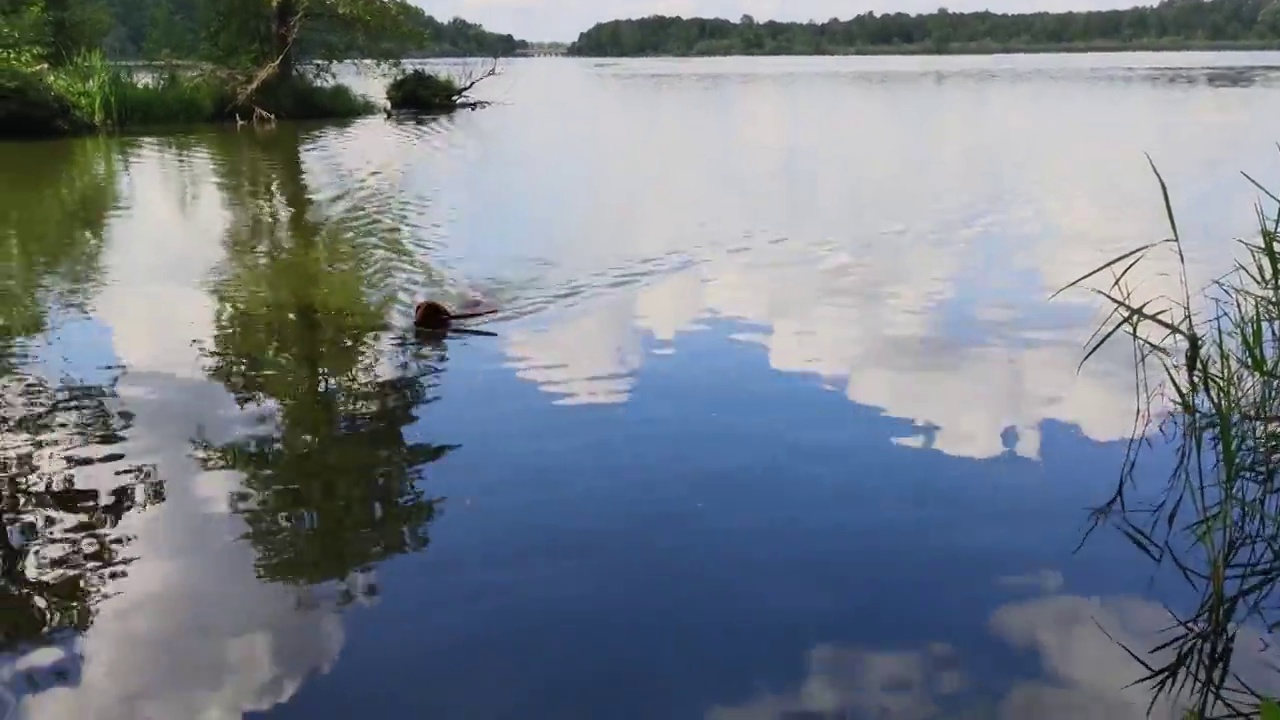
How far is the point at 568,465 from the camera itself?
7340 mm

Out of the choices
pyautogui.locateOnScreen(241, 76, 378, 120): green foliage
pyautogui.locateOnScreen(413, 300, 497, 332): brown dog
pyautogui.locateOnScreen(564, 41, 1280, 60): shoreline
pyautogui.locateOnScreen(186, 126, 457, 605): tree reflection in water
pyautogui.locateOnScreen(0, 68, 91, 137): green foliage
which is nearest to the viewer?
pyautogui.locateOnScreen(186, 126, 457, 605): tree reflection in water

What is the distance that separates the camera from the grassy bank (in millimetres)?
26844

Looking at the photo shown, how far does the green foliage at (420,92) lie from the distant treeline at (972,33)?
63706 millimetres

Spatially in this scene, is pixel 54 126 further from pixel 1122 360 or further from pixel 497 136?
pixel 1122 360

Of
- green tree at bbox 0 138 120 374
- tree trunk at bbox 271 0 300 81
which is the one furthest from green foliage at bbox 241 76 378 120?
green tree at bbox 0 138 120 374

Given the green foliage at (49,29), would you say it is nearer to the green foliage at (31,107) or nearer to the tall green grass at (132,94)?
the green foliage at (31,107)

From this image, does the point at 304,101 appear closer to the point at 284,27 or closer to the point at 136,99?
the point at 284,27

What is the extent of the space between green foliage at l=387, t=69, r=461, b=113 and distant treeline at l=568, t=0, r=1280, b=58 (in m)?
63.7

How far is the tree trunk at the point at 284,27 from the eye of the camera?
35.5 meters

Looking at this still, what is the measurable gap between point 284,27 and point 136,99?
20.1 feet

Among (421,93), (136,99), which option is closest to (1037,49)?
(421,93)

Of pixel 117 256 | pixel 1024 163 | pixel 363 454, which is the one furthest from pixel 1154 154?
pixel 363 454

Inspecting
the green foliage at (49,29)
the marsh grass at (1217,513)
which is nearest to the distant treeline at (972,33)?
the green foliage at (49,29)

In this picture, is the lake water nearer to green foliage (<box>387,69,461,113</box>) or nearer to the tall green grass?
the tall green grass
